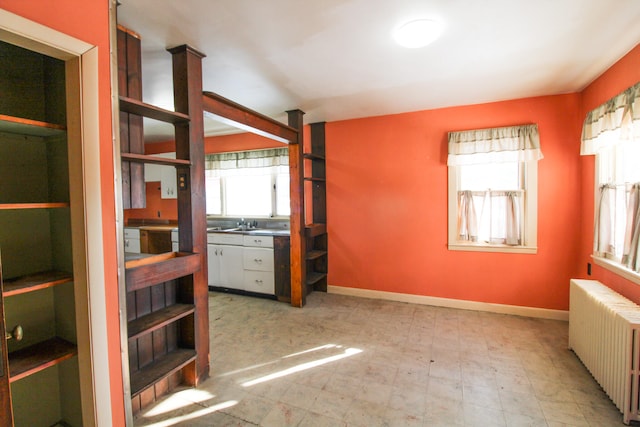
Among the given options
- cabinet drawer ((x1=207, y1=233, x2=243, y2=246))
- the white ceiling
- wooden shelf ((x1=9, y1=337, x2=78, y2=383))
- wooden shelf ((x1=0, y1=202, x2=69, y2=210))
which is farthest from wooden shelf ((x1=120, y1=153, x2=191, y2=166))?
cabinet drawer ((x1=207, y1=233, x2=243, y2=246))

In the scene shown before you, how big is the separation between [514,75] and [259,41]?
2256 millimetres

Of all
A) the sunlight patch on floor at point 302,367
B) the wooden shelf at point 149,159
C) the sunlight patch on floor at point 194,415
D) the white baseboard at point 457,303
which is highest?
the wooden shelf at point 149,159

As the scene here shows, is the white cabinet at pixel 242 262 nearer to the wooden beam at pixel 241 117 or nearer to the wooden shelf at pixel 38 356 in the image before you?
the wooden beam at pixel 241 117

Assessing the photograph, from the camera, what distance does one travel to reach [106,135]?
4.49 feet

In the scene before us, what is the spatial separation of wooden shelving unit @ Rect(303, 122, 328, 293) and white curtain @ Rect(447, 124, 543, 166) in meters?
1.71

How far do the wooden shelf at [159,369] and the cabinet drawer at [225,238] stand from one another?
81.8 inches

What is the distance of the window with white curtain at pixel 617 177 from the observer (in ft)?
6.63

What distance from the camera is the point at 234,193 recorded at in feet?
16.4

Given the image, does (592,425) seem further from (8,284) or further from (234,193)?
(234,193)

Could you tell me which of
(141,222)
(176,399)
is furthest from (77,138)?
(141,222)

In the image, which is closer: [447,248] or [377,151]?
[447,248]

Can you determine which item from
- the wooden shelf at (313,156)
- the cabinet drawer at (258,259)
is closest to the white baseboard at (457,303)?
the cabinet drawer at (258,259)

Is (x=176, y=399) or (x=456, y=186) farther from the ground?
(x=456, y=186)

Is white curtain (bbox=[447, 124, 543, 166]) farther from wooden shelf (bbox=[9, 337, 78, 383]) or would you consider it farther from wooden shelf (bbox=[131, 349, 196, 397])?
wooden shelf (bbox=[9, 337, 78, 383])
